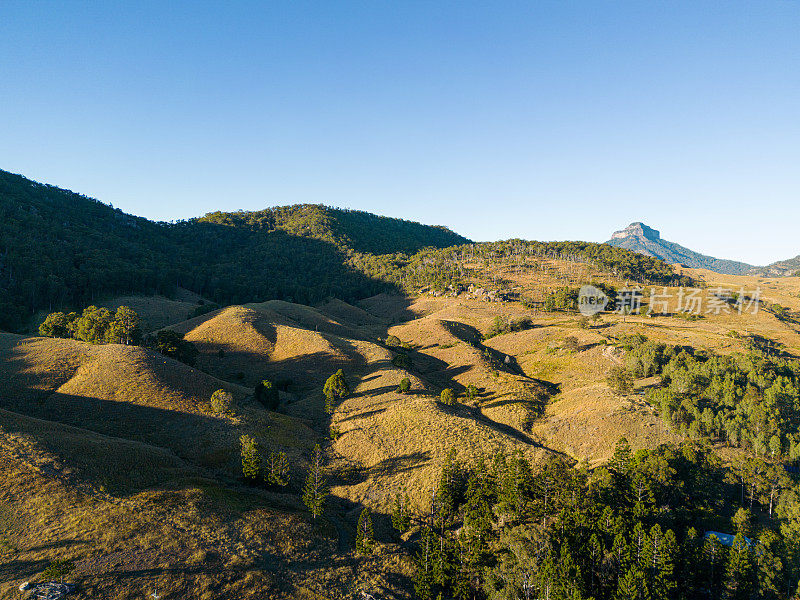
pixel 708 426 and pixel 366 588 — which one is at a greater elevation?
pixel 708 426

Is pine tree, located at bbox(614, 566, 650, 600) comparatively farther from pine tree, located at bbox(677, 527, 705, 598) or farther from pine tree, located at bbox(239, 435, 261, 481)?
pine tree, located at bbox(239, 435, 261, 481)

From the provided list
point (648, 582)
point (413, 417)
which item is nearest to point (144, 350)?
point (413, 417)

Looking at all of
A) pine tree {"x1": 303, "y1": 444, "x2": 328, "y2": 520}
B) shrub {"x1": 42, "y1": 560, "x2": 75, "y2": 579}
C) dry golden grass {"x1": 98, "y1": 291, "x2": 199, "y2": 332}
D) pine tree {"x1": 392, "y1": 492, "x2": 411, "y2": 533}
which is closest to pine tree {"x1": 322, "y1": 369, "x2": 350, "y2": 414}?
pine tree {"x1": 303, "y1": 444, "x2": 328, "y2": 520}

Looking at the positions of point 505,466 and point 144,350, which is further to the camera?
point 144,350

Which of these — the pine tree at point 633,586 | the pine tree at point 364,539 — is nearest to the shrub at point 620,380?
the pine tree at point 633,586

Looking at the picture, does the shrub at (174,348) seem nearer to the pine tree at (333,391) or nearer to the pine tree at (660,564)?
the pine tree at (333,391)

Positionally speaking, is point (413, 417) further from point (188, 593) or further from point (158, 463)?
point (188, 593)

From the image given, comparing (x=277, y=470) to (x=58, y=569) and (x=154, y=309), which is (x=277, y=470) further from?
(x=154, y=309)
